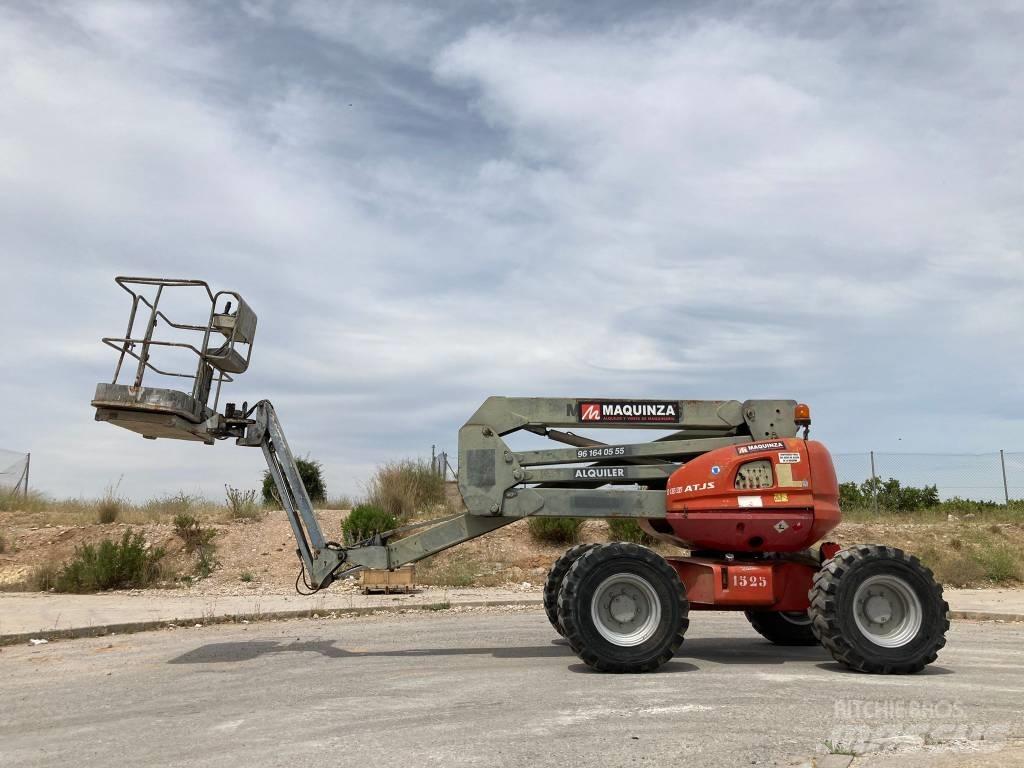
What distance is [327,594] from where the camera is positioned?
15922 millimetres

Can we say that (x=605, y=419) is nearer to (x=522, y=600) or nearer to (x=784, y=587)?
(x=784, y=587)

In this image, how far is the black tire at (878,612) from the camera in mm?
8297

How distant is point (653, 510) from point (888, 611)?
2.46 meters

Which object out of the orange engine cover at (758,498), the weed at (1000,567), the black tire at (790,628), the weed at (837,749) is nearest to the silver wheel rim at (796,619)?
the black tire at (790,628)

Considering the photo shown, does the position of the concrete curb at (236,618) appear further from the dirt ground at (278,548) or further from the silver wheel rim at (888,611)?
the silver wheel rim at (888,611)

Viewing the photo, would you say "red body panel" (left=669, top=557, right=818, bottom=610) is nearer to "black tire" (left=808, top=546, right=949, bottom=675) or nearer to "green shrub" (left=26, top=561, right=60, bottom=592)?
"black tire" (left=808, top=546, right=949, bottom=675)

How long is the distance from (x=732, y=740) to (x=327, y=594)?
1124 centimetres

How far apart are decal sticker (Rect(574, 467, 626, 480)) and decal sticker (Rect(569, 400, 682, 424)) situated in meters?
0.53

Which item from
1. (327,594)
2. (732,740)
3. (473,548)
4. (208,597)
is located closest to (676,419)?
(732,740)

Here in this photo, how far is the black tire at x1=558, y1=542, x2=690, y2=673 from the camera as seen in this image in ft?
27.3

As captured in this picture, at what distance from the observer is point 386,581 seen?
16.1m

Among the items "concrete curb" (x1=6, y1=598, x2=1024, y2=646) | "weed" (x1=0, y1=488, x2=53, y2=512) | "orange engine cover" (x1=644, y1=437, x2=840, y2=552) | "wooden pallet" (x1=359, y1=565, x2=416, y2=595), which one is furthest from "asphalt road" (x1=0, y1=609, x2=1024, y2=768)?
"weed" (x1=0, y1=488, x2=53, y2=512)

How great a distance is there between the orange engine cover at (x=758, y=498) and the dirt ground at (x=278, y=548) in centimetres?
938

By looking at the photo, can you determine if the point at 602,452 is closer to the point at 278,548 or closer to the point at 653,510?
the point at 653,510
